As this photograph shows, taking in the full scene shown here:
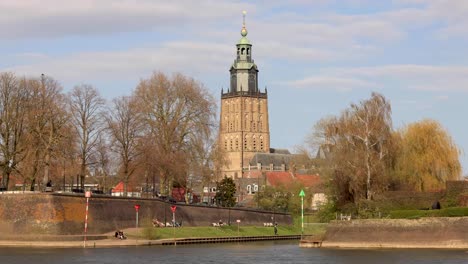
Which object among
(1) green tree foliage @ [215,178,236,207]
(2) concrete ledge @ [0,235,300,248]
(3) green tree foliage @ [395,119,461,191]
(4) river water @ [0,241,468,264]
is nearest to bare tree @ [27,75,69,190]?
(2) concrete ledge @ [0,235,300,248]

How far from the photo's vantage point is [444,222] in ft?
226

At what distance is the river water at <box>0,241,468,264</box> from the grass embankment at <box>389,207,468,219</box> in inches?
131

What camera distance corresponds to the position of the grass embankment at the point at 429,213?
68875 millimetres

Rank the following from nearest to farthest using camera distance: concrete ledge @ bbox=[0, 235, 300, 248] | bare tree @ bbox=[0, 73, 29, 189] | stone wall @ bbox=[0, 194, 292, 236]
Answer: concrete ledge @ bbox=[0, 235, 300, 248] → stone wall @ bbox=[0, 194, 292, 236] → bare tree @ bbox=[0, 73, 29, 189]

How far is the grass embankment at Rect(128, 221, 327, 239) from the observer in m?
88.6

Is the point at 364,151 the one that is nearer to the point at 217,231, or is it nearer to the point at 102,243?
Answer: the point at 102,243

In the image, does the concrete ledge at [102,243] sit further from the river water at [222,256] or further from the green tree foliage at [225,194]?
the green tree foliage at [225,194]

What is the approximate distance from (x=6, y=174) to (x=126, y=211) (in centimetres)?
1180

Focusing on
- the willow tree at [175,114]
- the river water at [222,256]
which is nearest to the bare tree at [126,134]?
the willow tree at [175,114]

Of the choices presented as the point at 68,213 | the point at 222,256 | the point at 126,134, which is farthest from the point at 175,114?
the point at 222,256

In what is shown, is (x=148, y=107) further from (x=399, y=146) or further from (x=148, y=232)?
(x=399, y=146)

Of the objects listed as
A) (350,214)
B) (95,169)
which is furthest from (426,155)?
(95,169)

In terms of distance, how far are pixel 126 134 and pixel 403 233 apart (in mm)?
39603

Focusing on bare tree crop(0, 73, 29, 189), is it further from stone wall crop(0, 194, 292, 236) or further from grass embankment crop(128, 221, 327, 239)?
grass embankment crop(128, 221, 327, 239)
